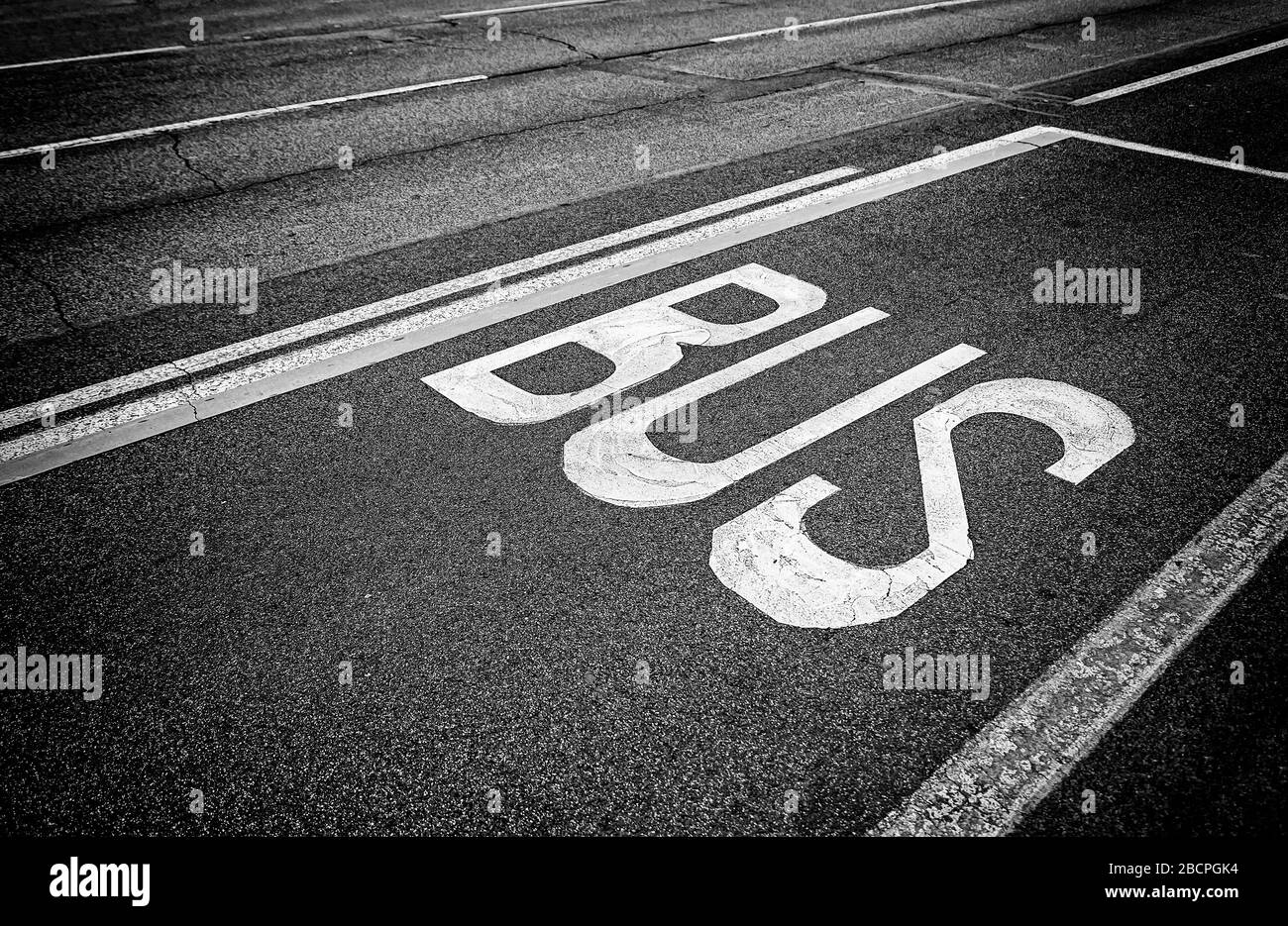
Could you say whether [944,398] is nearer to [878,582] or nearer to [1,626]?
[878,582]

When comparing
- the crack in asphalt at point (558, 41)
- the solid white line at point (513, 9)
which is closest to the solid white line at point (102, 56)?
the solid white line at point (513, 9)

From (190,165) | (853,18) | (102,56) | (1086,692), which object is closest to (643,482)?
(1086,692)

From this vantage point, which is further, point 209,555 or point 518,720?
point 209,555

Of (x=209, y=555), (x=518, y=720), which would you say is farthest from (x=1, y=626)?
(x=518, y=720)

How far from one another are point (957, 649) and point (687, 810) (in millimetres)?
1086

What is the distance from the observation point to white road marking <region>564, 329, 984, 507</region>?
3.54 m

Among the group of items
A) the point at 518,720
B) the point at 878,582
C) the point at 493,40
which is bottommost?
the point at 518,720

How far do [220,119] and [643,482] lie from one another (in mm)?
6434

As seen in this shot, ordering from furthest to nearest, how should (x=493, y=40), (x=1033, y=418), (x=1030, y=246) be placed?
1. (x=493, y=40)
2. (x=1030, y=246)
3. (x=1033, y=418)

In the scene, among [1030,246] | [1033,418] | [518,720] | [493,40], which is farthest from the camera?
[493,40]

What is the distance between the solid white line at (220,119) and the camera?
6.92 meters

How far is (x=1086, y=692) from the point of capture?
9.00 ft

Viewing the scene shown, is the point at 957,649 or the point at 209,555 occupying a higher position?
the point at 209,555
